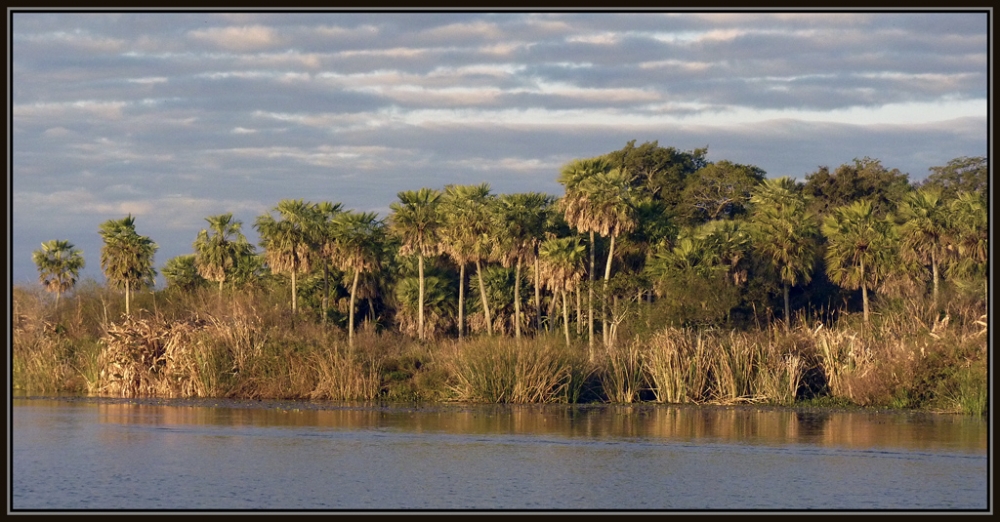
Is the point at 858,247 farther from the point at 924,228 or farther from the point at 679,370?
the point at 679,370

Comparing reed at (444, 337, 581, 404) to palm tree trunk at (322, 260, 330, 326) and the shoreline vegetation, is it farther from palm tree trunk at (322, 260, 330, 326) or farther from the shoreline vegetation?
palm tree trunk at (322, 260, 330, 326)

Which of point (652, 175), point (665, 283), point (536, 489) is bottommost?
point (536, 489)

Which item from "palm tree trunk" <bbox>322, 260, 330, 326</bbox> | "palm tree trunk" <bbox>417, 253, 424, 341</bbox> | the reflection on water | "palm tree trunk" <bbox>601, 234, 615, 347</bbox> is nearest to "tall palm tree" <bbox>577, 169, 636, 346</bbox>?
"palm tree trunk" <bbox>601, 234, 615, 347</bbox>

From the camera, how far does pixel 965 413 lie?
3080 centimetres

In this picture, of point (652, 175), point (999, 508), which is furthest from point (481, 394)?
point (652, 175)

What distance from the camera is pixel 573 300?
2005 inches

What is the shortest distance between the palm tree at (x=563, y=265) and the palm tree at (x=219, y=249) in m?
15.4

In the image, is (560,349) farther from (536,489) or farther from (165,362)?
(536,489)

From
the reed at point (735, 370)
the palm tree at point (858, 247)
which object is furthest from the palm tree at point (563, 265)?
the reed at point (735, 370)

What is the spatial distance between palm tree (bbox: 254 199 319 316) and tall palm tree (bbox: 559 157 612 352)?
11.4 metres

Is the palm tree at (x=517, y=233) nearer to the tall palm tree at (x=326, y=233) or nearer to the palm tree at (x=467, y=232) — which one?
the palm tree at (x=467, y=232)

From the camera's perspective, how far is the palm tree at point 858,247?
151 ft

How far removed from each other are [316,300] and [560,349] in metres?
21.5

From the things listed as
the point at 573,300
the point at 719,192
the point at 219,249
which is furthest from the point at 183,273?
the point at 719,192
